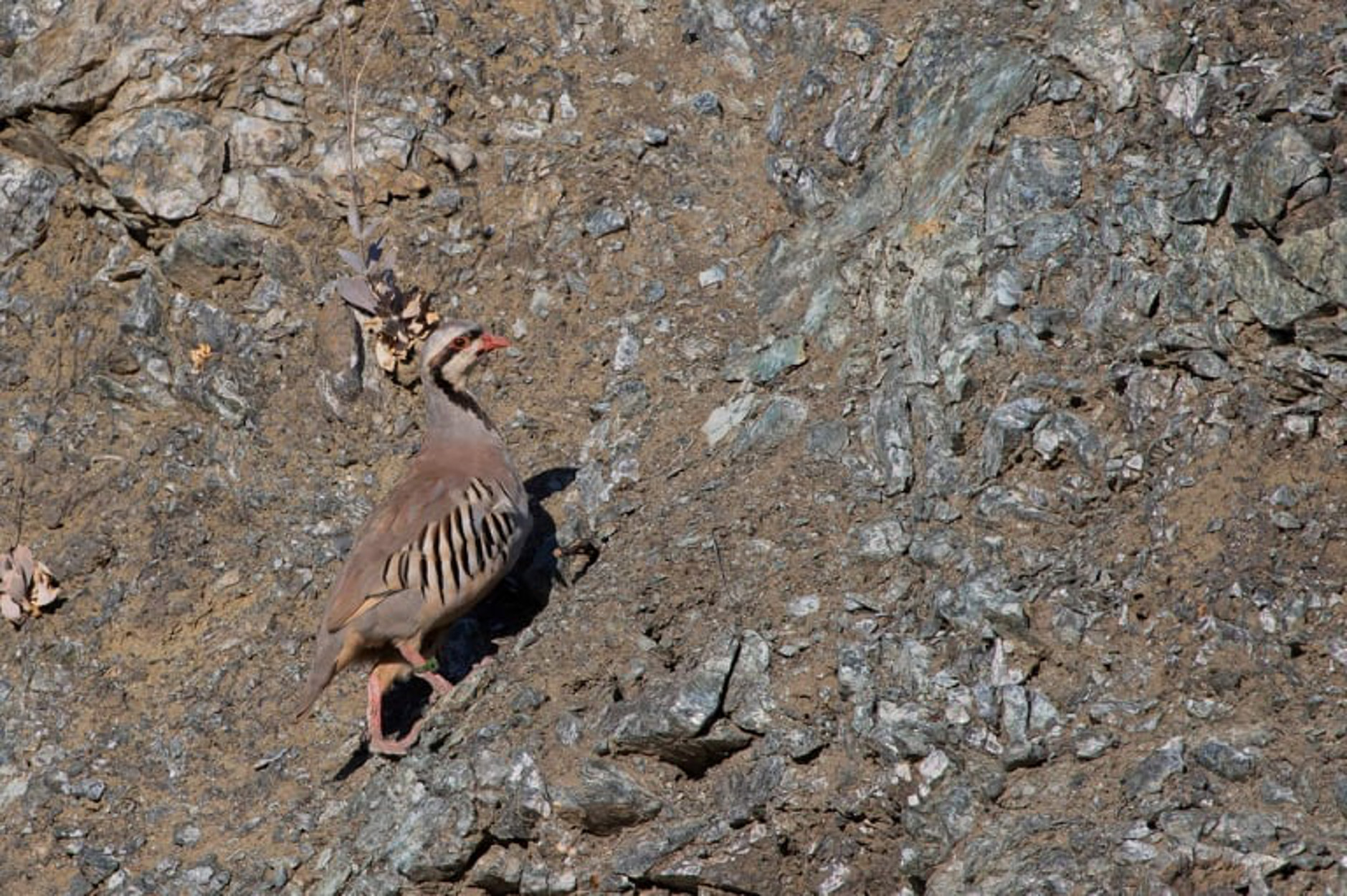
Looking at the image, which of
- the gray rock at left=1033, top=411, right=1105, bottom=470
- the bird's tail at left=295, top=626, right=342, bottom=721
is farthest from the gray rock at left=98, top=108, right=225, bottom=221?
the gray rock at left=1033, top=411, right=1105, bottom=470

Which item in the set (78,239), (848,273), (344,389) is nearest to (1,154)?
(78,239)

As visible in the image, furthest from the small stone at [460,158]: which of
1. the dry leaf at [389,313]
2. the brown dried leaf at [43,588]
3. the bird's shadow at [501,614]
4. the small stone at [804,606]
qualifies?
the small stone at [804,606]

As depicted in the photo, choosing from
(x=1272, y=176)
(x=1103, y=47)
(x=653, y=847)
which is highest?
(x=1103, y=47)

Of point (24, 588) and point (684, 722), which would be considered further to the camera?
point (24, 588)

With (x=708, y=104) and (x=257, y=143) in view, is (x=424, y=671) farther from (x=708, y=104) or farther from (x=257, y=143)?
(x=708, y=104)

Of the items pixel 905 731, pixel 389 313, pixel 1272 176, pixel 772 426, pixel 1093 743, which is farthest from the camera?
pixel 389 313

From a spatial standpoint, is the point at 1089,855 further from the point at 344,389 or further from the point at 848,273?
the point at 344,389

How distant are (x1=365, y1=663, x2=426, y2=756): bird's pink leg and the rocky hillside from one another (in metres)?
0.10

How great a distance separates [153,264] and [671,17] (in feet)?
9.92

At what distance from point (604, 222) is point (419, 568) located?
87.0 inches

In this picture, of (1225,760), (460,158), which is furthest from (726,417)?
(1225,760)

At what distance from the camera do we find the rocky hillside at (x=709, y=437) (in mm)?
5281

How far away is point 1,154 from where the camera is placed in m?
8.77

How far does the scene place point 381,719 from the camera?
22.3 feet
